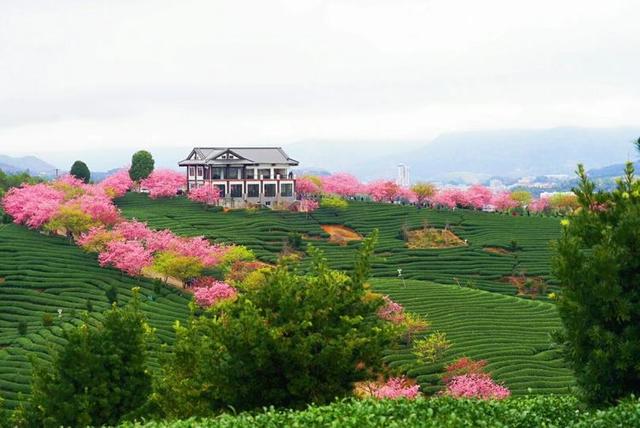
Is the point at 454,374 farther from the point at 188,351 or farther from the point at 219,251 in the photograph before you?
the point at 219,251

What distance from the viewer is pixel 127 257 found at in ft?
216

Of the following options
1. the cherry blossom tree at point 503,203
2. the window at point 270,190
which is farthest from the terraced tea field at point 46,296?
the cherry blossom tree at point 503,203

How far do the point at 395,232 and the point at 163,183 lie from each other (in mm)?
32888

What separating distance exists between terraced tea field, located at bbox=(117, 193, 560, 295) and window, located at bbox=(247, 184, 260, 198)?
7.27m

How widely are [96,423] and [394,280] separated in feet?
158

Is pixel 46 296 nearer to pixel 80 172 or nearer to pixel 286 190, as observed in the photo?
pixel 286 190

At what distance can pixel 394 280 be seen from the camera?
229 ft

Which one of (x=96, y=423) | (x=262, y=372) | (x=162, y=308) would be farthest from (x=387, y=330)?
(x=162, y=308)

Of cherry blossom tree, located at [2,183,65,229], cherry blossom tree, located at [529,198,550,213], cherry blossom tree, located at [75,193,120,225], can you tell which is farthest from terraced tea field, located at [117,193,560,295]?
cherry blossom tree, located at [529,198,550,213]

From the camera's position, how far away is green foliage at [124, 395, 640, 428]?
48.2ft

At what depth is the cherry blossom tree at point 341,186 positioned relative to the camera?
122188 millimetres

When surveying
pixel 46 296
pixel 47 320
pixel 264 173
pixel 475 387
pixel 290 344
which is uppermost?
pixel 264 173

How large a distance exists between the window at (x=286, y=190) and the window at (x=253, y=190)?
302 centimetres

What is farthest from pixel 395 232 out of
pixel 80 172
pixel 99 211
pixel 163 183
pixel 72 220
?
pixel 80 172
